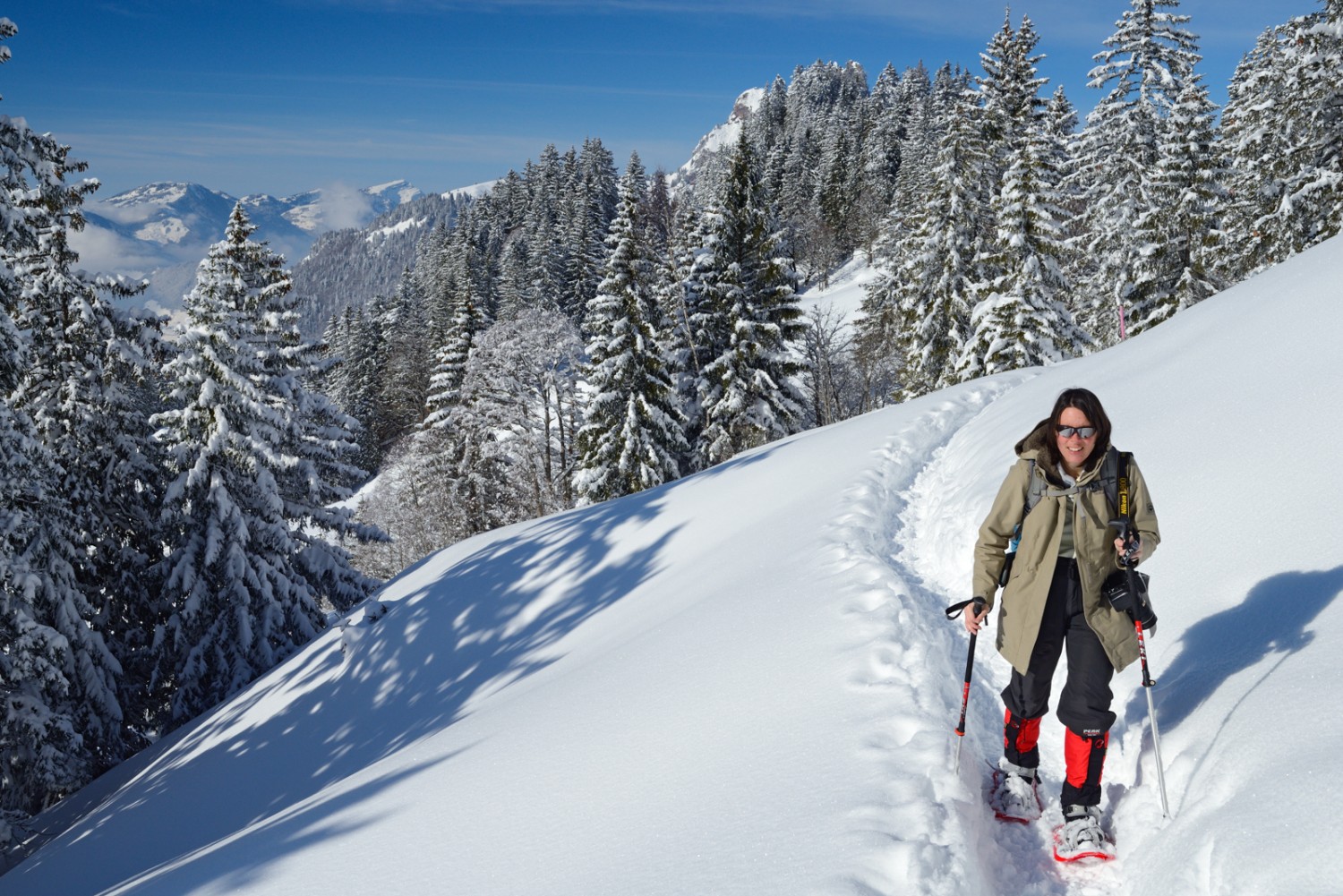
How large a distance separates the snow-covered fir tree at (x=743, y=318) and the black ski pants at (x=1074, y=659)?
2044 cm

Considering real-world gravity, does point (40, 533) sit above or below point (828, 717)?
above

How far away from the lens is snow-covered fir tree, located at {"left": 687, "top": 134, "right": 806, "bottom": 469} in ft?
80.0

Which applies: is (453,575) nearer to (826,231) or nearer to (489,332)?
(489,332)


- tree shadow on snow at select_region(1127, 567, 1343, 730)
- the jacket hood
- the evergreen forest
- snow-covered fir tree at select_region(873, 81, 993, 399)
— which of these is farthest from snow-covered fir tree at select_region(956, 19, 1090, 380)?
the jacket hood

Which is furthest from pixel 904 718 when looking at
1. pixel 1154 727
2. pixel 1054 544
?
pixel 1054 544

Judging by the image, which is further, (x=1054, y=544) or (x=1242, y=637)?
(x=1242, y=637)

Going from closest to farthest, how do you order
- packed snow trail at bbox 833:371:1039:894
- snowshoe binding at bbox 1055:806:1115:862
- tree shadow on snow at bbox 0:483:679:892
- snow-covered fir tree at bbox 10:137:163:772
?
1. packed snow trail at bbox 833:371:1039:894
2. snowshoe binding at bbox 1055:806:1115:862
3. tree shadow on snow at bbox 0:483:679:892
4. snow-covered fir tree at bbox 10:137:163:772

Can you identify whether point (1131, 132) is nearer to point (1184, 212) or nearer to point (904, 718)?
point (1184, 212)

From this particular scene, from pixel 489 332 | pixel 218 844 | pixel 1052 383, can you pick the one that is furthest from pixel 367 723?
pixel 489 332

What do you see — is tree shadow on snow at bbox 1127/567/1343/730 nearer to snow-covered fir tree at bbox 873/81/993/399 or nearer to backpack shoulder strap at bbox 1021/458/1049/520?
backpack shoulder strap at bbox 1021/458/1049/520

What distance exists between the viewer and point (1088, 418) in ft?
11.5

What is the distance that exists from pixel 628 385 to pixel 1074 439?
20.9m

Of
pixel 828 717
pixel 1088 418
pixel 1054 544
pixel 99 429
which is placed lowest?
pixel 828 717

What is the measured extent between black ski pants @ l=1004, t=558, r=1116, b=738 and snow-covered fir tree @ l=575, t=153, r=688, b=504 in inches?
790
